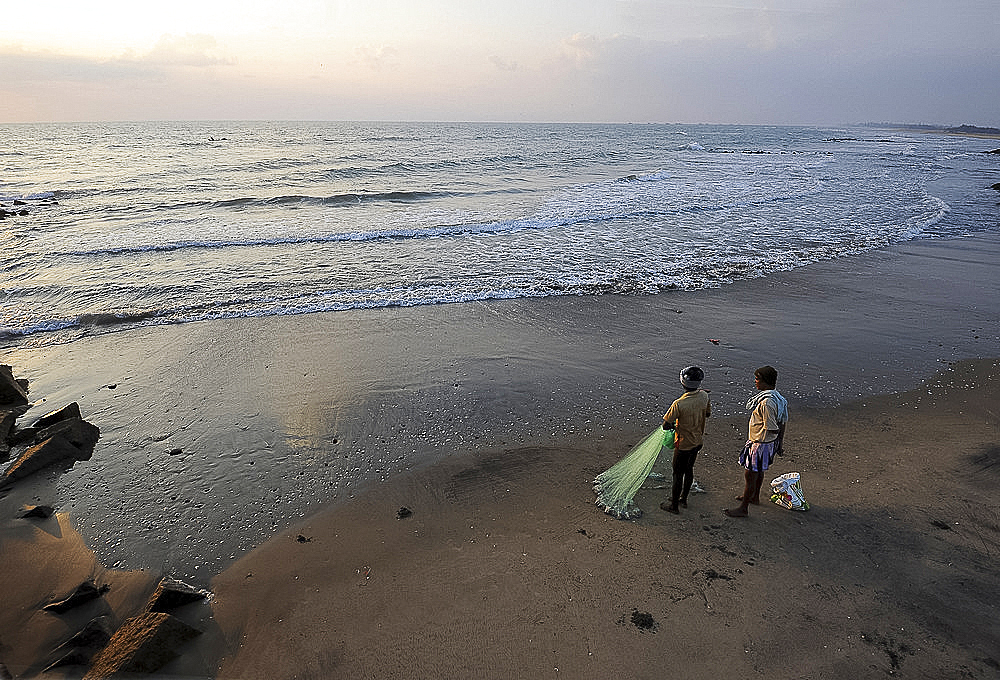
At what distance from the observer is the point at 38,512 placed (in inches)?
209

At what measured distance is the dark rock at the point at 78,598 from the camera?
4.28 metres

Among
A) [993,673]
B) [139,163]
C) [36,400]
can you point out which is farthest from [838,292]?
[139,163]

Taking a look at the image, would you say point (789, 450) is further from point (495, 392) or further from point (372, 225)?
point (372, 225)

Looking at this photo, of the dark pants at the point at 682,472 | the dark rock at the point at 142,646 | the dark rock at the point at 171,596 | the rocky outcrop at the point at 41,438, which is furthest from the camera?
the rocky outcrop at the point at 41,438

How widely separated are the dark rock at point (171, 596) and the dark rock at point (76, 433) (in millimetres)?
2817

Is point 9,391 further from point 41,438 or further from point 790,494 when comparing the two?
point 790,494

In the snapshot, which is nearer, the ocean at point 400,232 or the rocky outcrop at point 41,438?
the rocky outcrop at point 41,438

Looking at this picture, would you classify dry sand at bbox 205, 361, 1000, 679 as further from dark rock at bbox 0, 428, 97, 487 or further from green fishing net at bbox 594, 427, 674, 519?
dark rock at bbox 0, 428, 97, 487

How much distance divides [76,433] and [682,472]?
6568mm

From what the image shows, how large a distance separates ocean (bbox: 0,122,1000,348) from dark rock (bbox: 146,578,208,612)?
7312 millimetres

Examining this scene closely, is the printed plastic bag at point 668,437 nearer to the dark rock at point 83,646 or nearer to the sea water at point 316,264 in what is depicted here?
the sea water at point 316,264

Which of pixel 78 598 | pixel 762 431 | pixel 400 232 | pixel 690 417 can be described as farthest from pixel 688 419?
pixel 400 232

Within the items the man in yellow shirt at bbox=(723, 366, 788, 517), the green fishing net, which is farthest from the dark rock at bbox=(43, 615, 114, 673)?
the man in yellow shirt at bbox=(723, 366, 788, 517)

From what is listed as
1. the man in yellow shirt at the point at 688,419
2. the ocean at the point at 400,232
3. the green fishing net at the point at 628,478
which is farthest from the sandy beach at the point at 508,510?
the ocean at the point at 400,232
